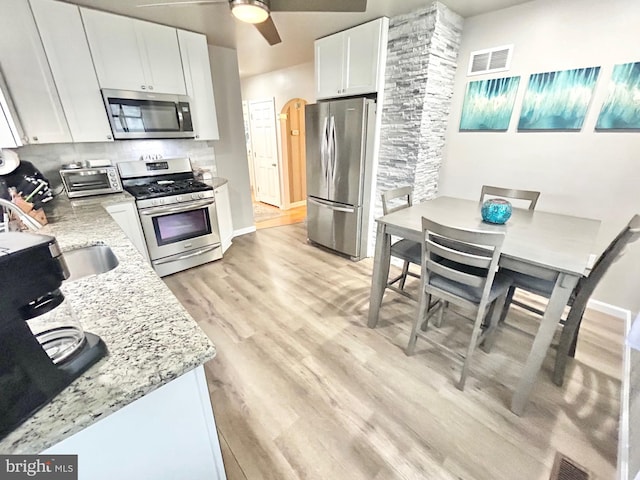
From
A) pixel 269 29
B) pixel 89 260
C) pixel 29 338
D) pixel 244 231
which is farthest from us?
pixel 244 231

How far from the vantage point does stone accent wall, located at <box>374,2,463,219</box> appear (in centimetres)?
253

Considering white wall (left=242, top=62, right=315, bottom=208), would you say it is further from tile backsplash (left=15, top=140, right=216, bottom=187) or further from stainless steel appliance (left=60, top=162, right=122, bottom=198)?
stainless steel appliance (left=60, top=162, right=122, bottom=198)

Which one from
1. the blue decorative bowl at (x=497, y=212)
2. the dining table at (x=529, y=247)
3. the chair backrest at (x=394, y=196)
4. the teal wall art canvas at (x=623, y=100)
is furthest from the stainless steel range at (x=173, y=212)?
the teal wall art canvas at (x=623, y=100)

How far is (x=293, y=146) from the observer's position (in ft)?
17.5

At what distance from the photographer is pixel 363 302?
259cm

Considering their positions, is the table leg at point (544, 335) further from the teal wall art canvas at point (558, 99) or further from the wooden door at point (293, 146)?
the wooden door at point (293, 146)

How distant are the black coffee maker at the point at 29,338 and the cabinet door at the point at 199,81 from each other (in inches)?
118

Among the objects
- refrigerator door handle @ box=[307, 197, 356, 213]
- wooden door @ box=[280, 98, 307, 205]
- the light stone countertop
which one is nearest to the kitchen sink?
the light stone countertop

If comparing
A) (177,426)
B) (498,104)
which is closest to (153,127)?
(177,426)

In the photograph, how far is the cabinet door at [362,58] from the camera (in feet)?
9.04

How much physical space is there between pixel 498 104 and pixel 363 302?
7.59ft

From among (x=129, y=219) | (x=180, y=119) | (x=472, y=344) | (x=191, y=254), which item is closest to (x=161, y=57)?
(x=180, y=119)

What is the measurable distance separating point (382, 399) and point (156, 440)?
1.34 m

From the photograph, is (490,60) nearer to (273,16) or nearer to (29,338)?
(273,16)
